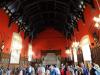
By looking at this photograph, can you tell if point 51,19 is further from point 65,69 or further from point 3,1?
point 65,69

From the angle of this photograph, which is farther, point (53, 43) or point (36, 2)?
point (53, 43)

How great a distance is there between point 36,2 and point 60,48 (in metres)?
10.2

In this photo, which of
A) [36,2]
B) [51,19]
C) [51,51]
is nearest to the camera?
[36,2]

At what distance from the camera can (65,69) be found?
8.56 metres

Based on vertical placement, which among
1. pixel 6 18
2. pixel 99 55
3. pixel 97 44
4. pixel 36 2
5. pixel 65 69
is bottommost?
pixel 65 69

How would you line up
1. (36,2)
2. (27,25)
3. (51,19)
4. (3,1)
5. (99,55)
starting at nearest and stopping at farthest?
1. (99,55)
2. (3,1)
3. (36,2)
4. (27,25)
5. (51,19)

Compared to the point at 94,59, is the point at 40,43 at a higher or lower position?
higher

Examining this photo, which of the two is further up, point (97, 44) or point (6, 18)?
point (6, 18)

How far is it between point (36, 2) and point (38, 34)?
366 inches

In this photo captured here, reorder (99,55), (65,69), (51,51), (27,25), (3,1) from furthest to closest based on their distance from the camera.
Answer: (51,51), (27,25), (3,1), (99,55), (65,69)

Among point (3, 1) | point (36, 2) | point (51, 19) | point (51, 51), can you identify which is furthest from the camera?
point (51, 51)

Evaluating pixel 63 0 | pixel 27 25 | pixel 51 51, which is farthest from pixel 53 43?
pixel 63 0

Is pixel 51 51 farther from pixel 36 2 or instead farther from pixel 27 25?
pixel 36 2

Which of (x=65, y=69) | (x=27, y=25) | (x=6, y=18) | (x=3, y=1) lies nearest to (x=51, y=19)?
(x=27, y=25)
